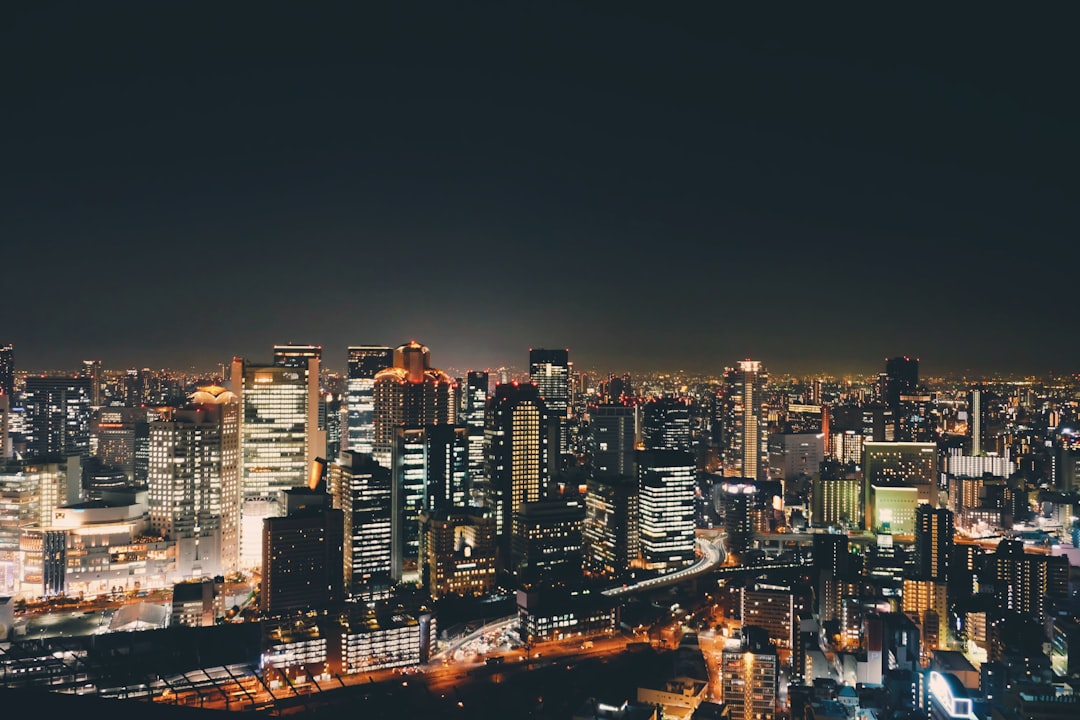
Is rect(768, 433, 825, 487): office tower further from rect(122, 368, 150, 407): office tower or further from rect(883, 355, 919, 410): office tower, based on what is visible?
rect(122, 368, 150, 407): office tower

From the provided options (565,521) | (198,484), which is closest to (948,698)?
(565,521)

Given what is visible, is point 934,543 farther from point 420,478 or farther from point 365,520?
point 365,520

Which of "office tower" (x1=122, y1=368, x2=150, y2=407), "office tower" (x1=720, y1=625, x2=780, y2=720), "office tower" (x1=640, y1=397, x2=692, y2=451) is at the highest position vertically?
"office tower" (x1=122, y1=368, x2=150, y2=407)

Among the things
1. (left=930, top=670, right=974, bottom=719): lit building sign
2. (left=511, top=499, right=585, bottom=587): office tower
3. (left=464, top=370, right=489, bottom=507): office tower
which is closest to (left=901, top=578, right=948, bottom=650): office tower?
(left=930, top=670, right=974, bottom=719): lit building sign

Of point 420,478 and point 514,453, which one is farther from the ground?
point 514,453

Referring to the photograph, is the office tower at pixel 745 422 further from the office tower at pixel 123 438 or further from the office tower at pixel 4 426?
the office tower at pixel 4 426

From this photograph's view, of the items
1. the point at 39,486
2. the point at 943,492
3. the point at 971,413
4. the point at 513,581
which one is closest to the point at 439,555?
the point at 513,581
